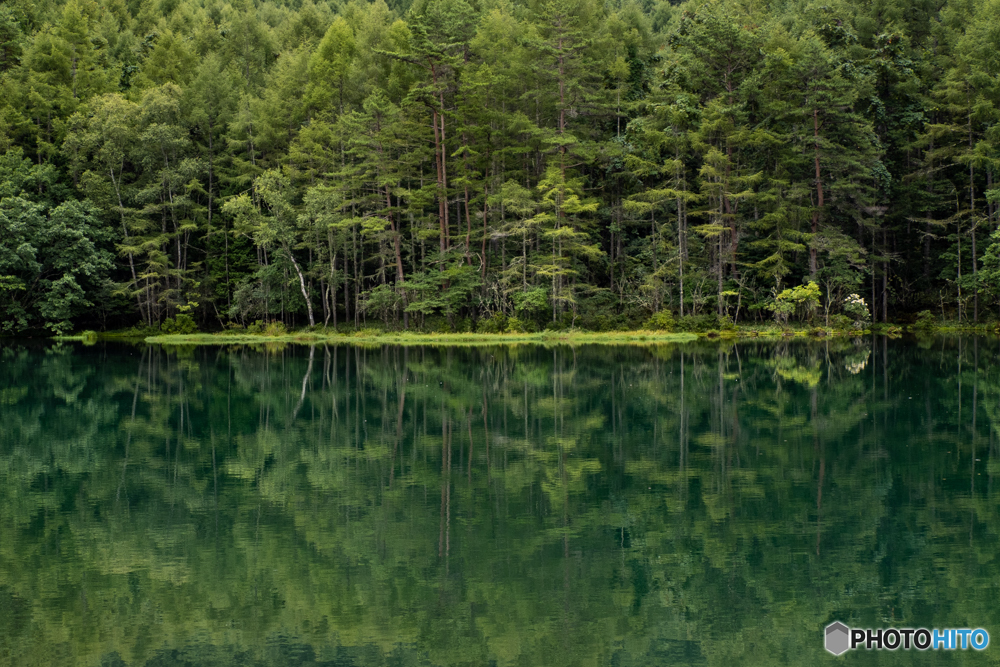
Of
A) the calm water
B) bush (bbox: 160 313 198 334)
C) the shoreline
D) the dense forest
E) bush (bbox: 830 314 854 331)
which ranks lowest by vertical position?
the calm water

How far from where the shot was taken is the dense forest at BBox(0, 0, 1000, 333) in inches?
1729

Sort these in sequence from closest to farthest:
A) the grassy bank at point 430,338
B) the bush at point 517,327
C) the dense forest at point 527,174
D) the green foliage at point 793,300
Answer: the grassy bank at point 430,338 < the green foliage at point 793,300 < the bush at point 517,327 < the dense forest at point 527,174

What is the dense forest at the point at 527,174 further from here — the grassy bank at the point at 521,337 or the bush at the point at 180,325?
the grassy bank at the point at 521,337

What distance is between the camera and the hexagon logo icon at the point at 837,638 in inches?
262

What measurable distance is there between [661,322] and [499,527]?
111 feet

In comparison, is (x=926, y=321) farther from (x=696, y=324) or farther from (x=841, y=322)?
(x=696, y=324)

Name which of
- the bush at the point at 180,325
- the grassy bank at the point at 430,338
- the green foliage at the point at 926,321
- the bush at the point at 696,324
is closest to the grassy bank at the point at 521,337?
the grassy bank at the point at 430,338

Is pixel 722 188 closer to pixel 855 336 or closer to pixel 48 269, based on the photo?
pixel 855 336

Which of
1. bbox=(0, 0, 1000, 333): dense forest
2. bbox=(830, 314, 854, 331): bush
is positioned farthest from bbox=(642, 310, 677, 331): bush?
bbox=(830, 314, 854, 331): bush

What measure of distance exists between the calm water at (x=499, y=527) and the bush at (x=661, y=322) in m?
22.1

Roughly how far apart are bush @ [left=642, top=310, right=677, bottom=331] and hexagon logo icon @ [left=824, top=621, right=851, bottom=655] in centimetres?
3603

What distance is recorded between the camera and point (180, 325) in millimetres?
48531

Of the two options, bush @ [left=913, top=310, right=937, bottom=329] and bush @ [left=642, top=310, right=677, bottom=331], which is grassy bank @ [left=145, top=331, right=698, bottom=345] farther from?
bush @ [left=913, top=310, right=937, bottom=329]

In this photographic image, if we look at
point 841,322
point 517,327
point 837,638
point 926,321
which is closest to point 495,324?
point 517,327
